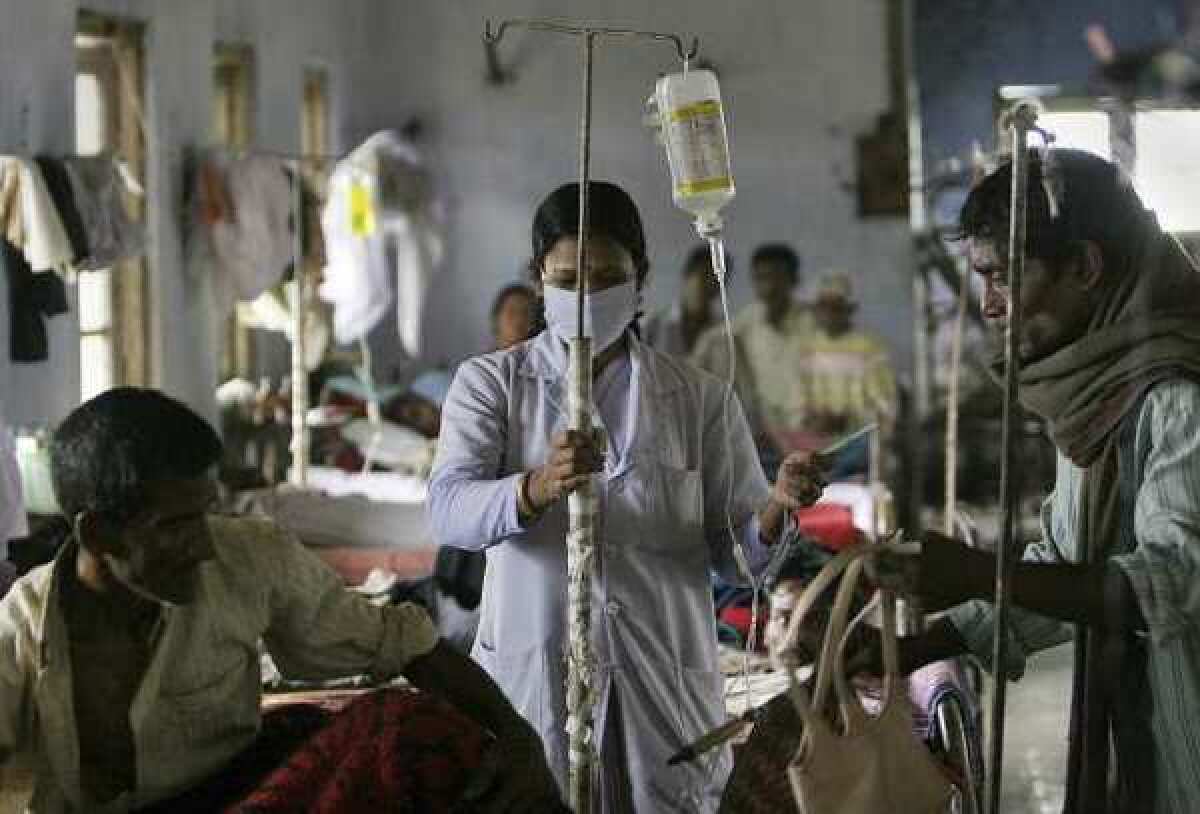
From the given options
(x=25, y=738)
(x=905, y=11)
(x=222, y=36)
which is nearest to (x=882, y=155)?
(x=905, y=11)

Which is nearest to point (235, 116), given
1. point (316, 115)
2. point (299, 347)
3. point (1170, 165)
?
point (316, 115)

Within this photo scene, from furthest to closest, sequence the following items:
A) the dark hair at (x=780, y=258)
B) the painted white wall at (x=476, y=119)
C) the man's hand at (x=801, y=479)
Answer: the dark hair at (x=780, y=258) < the painted white wall at (x=476, y=119) < the man's hand at (x=801, y=479)

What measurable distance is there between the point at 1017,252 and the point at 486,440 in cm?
112

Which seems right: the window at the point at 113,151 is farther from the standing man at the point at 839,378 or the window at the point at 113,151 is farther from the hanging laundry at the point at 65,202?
the standing man at the point at 839,378

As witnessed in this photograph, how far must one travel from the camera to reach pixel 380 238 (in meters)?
11.5

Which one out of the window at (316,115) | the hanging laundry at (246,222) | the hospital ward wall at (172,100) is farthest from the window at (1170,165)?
the window at (316,115)

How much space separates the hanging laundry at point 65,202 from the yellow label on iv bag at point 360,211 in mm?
3478

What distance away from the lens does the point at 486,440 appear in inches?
145

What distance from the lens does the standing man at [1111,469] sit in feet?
9.28

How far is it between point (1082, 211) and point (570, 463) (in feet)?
2.82

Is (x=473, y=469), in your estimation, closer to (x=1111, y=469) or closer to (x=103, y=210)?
(x=1111, y=469)

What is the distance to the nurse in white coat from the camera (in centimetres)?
367

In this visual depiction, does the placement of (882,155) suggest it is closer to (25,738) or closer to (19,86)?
(19,86)

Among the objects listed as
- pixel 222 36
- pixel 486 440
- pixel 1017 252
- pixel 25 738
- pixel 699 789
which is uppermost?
pixel 222 36
